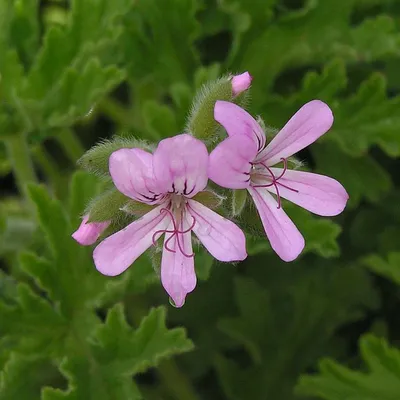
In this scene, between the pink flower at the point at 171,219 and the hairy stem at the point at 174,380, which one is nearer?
the pink flower at the point at 171,219

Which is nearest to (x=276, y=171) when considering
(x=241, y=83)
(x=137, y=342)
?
(x=241, y=83)

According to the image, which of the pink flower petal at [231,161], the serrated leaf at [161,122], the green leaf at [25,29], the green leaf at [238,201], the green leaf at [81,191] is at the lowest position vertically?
the green leaf at [238,201]

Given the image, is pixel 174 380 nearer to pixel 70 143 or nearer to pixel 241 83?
pixel 70 143

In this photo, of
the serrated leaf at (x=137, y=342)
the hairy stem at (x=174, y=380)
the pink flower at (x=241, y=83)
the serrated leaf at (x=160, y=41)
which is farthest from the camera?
the hairy stem at (x=174, y=380)

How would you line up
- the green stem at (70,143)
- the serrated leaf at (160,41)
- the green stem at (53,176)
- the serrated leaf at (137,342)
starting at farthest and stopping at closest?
1. the green stem at (53,176)
2. the green stem at (70,143)
3. the serrated leaf at (160,41)
4. the serrated leaf at (137,342)

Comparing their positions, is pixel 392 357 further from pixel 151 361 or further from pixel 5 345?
pixel 5 345

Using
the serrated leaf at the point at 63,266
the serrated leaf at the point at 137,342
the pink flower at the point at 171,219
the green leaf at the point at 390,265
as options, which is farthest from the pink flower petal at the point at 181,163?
the green leaf at the point at 390,265

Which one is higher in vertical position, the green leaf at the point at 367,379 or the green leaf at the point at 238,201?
the green leaf at the point at 238,201

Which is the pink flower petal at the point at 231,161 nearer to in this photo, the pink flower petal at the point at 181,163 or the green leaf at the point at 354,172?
the pink flower petal at the point at 181,163
